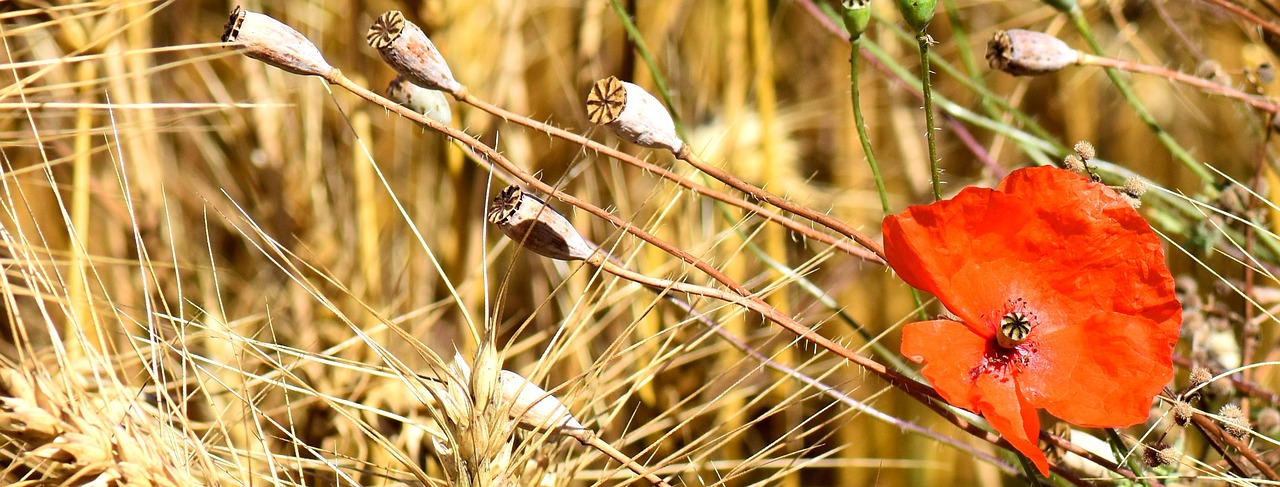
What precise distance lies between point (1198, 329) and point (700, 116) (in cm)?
61

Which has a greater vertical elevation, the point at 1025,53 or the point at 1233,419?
the point at 1025,53

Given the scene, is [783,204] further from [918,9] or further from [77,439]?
[77,439]

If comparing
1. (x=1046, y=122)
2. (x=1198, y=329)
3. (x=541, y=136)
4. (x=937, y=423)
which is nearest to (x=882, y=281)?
(x=937, y=423)

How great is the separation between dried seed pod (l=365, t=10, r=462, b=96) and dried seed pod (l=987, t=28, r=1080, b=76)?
28 centimetres

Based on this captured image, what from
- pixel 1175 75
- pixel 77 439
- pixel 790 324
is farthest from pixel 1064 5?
pixel 77 439

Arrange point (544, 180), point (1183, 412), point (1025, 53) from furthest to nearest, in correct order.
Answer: point (544, 180), point (1025, 53), point (1183, 412)

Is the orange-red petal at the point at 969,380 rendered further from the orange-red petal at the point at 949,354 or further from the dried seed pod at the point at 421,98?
the dried seed pod at the point at 421,98

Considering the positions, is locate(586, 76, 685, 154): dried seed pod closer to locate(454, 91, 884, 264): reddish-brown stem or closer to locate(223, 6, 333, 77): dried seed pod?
locate(454, 91, 884, 264): reddish-brown stem

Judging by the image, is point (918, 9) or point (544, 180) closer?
point (918, 9)

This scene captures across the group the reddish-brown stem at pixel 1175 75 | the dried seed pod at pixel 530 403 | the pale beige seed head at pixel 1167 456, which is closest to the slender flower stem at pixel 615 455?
the dried seed pod at pixel 530 403

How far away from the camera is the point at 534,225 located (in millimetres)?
480

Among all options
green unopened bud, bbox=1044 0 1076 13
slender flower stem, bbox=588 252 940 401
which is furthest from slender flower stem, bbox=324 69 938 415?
green unopened bud, bbox=1044 0 1076 13

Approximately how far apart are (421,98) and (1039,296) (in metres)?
0.32

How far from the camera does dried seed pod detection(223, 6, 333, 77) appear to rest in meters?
0.46
